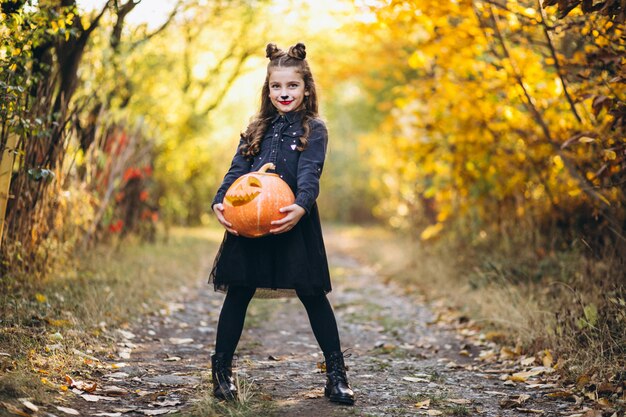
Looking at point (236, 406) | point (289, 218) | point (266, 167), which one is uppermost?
point (266, 167)

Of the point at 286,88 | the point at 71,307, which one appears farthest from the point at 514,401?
the point at 71,307

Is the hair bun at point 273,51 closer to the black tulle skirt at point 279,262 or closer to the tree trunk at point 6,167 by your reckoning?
the black tulle skirt at point 279,262

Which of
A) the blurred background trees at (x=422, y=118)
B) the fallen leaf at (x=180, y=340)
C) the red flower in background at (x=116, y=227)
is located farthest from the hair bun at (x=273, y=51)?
the red flower in background at (x=116, y=227)

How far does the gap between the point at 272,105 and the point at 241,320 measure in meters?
1.15

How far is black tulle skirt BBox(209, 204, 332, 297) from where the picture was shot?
3391 mm

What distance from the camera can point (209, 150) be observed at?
15.8 metres

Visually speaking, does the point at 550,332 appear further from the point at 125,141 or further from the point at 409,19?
the point at 125,141

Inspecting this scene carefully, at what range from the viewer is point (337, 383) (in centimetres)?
347

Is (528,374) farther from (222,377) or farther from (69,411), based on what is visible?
(69,411)

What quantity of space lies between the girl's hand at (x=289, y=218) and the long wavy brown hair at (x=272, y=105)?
0.38 m

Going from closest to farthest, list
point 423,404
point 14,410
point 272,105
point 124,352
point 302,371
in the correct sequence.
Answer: point 14,410 < point 423,404 < point 272,105 < point 302,371 < point 124,352

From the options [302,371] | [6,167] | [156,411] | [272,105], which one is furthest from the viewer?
[6,167]

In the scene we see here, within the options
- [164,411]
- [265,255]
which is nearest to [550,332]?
[265,255]

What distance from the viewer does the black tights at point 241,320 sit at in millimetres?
3496
